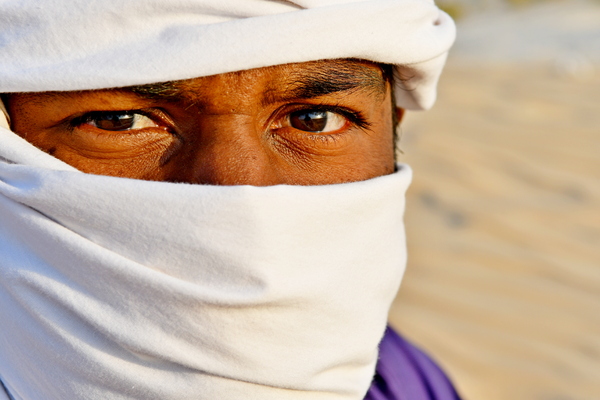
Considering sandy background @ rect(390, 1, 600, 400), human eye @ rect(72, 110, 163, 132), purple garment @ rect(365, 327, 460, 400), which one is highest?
human eye @ rect(72, 110, 163, 132)

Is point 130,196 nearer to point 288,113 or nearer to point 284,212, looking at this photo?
point 284,212

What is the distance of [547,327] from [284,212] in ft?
9.69

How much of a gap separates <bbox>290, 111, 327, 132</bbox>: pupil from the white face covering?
27 cm

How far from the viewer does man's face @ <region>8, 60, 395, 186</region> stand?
1.55 m

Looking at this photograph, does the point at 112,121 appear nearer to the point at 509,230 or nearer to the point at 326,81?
the point at 326,81

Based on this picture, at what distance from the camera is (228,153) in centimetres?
155

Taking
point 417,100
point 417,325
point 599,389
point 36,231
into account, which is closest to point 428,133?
point 417,325

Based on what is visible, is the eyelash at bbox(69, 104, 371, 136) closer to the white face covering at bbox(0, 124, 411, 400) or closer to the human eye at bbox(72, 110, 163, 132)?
the human eye at bbox(72, 110, 163, 132)

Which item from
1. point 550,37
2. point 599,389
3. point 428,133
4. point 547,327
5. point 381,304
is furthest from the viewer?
point 550,37

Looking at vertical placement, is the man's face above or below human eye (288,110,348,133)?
above

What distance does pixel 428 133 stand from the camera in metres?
6.41

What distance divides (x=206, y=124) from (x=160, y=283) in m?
0.36

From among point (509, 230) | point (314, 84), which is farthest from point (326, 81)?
point (509, 230)

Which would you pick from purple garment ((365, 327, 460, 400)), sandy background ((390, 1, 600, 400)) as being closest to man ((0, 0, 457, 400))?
purple garment ((365, 327, 460, 400))
